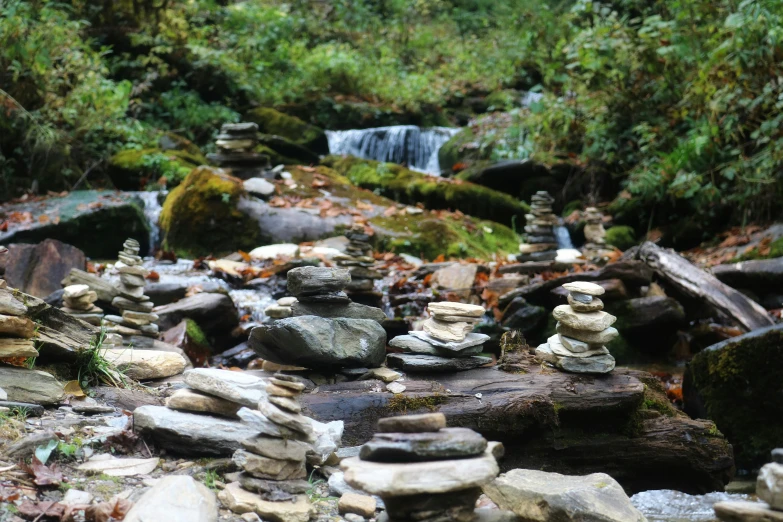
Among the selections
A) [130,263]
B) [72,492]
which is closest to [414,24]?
[130,263]

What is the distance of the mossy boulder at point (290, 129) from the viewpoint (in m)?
16.4

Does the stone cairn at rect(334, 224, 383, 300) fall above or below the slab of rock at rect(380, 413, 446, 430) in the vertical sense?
below

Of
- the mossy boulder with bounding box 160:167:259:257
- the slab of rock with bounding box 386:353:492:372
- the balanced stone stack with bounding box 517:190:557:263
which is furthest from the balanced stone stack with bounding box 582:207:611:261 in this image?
the slab of rock with bounding box 386:353:492:372

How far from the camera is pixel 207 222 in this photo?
10250mm

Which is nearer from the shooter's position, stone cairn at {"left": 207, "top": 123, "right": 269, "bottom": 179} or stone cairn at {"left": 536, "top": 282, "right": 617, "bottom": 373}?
stone cairn at {"left": 536, "top": 282, "right": 617, "bottom": 373}

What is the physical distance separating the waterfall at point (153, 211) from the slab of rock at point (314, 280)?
20.5 ft

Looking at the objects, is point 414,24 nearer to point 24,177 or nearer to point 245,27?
point 245,27

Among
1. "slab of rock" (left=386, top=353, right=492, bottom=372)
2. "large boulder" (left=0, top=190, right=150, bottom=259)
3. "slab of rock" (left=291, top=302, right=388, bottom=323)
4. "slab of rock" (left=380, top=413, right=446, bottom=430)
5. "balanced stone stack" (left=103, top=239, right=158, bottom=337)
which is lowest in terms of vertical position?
"large boulder" (left=0, top=190, right=150, bottom=259)

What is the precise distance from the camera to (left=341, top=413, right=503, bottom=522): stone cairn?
256 cm

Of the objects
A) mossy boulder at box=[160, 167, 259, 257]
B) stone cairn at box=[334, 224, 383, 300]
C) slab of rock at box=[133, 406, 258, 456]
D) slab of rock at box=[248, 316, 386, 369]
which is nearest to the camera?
slab of rock at box=[133, 406, 258, 456]

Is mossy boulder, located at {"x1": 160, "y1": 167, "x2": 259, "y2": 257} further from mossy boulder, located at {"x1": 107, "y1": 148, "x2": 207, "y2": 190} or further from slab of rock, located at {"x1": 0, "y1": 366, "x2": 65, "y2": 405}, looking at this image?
slab of rock, located at {"x1": 0, "y1": 366, "x2": 65, "y2": 405}

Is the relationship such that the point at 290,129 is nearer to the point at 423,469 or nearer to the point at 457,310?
the point at 457,310

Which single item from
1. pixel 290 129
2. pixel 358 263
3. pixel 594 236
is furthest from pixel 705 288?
pixel 290 129

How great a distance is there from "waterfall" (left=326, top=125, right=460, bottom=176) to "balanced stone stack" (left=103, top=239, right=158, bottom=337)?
10.7 m
